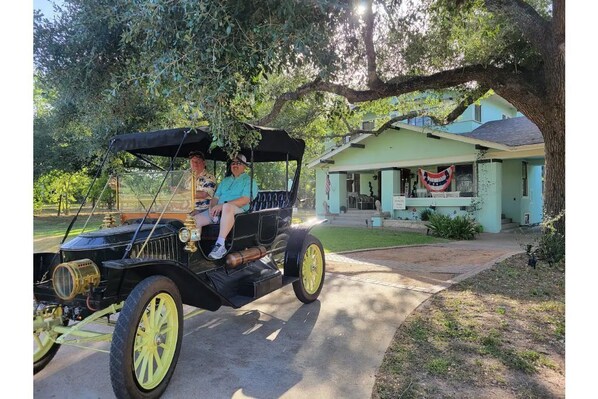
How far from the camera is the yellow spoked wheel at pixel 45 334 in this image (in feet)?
10.1

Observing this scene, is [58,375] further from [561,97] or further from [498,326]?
[561,97]

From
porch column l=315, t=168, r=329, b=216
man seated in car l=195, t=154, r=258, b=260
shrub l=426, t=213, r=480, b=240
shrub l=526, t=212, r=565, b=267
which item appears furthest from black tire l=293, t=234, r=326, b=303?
porch column l=315, t=168, r=329, b=216

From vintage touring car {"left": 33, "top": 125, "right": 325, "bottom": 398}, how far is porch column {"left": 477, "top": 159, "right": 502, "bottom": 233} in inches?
437

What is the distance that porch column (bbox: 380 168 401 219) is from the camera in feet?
55.1

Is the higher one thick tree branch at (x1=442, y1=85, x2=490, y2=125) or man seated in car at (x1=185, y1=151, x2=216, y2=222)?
thick tree branch at (x1=442, y1=85, x2=490, y2=125)

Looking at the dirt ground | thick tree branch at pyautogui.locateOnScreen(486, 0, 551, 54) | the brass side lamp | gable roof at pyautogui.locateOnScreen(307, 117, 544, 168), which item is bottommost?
the dirt ground

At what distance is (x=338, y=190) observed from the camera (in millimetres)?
19016

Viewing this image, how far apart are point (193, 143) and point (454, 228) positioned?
427 inches

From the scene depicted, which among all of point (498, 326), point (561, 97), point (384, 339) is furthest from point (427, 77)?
point (384, 339)

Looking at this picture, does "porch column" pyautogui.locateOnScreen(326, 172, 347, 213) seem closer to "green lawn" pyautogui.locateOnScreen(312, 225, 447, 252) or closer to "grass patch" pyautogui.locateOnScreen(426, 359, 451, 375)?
"green lawn" pyautogui.locateOnScreen(312, 225, 447, 252)

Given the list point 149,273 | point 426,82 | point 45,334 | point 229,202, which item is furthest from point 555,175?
point 45,334

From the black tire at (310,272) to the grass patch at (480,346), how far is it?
1.46 meters

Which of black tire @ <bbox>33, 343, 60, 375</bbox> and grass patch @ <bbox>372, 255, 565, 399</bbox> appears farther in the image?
black tire @ <bbox>33, 343, 60, 375</bbox>

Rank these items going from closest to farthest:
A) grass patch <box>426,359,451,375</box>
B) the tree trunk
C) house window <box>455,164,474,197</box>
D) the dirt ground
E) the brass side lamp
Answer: grass patch <box>426,359,451,375</box>, the brass side lamp, the dirt ground, the tree trunk, house window <box>455,164,474,197</box>
